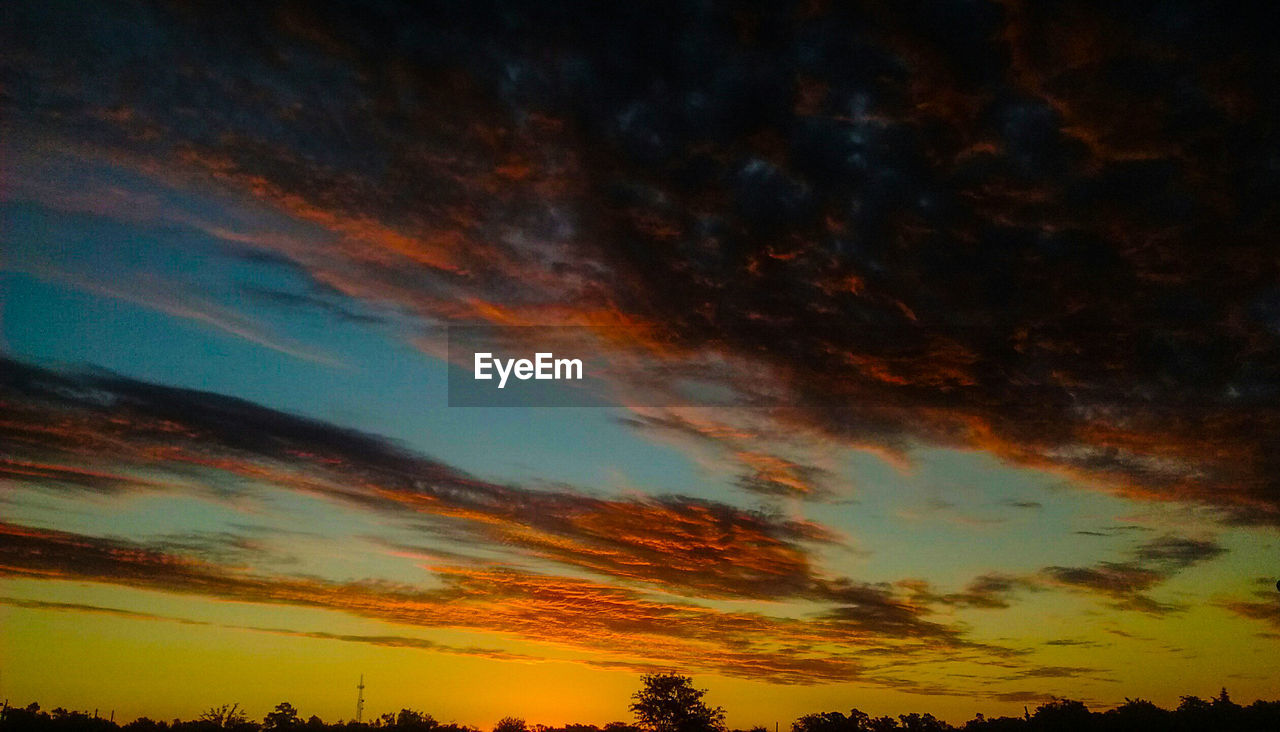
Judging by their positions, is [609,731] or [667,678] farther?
[609,731]

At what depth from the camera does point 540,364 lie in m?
36.0

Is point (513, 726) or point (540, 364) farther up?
point (540, 364)

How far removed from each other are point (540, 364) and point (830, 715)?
132 m

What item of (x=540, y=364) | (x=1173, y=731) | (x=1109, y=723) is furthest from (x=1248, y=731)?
(x=540, y=364)

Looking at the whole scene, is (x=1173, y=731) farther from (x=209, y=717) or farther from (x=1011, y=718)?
(x=209, y=717)

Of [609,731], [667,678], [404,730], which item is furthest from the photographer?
[609,731]

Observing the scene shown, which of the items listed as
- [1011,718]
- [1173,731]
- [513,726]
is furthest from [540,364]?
[513,726]

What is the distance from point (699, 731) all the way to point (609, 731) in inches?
2026

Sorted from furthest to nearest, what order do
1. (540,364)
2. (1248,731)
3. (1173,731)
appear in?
1. (1173,731)
2. (1248,731)
3. (540,364)

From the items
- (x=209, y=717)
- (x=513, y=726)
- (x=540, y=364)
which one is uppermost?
(x=540, y=364)

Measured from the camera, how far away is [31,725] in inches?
3716

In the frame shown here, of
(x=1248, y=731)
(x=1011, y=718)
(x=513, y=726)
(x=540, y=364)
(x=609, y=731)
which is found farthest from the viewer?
(x=513, y=726)

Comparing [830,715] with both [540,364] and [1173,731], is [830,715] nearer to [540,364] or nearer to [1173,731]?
[1173,731]

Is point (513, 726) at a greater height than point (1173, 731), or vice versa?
point (1173, 731)
